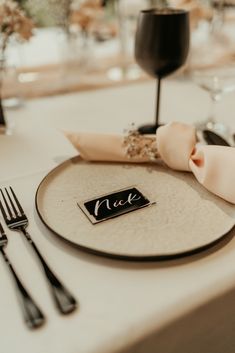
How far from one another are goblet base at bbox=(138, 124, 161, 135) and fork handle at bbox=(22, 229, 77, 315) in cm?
49

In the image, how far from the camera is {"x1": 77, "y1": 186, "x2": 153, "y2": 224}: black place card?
0.55m

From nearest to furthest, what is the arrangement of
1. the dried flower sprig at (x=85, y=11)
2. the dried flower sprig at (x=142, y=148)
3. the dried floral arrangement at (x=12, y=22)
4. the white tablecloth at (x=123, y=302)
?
the white tablecloth at (x=123, y=302)
the dried flower sprig at (x=142, y=148)
the dried floral arrangement at (x=12, y=22)
the dried flower sprig at (x=85, y=11)

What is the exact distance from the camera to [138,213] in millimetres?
558

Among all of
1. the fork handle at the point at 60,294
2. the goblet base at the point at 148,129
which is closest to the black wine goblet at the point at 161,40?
the goblet base at the point at 148,129

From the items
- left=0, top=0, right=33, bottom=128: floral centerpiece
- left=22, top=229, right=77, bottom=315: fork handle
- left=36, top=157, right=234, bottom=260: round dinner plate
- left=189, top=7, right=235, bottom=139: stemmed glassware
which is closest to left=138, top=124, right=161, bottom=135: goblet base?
left=189, top=7, right=235, bottom=139: stemmed glassware

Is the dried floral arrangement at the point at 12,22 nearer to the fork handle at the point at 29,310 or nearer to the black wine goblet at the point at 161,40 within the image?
the black wine goblet at the point at 161,40

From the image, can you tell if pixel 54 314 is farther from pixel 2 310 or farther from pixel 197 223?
pixel 197 223

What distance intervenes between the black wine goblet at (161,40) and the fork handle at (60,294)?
0.51 metres

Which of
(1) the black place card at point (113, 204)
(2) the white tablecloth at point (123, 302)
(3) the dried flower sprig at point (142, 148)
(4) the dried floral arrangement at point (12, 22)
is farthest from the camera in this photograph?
(4) the dried floral arrangement at point (12, 22)

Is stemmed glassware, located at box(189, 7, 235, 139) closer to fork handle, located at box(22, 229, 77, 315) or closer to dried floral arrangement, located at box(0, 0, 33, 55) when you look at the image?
dried floral arrangement, located at box(0, 0, 33, 55)

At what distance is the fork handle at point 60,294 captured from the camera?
16.8 inches

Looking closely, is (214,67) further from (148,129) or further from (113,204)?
(113,204)

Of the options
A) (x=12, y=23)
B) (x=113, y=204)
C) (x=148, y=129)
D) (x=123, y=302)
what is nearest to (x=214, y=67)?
(x=148, y=129)

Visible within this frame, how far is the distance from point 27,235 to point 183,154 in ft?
0.96
